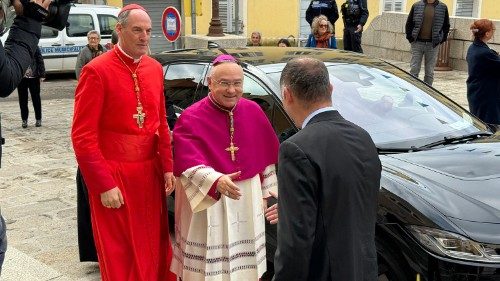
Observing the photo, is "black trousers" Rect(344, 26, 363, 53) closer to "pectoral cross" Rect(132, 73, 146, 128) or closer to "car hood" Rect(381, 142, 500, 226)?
"car hood" Rect(381, 142, 500, 226)

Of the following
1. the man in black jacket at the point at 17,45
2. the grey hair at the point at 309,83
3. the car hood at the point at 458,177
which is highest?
the man in black jacket at the point at 17,45

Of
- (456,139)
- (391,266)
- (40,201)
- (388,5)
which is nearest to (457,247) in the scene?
(391,266)

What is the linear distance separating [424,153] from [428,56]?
7.39 metres

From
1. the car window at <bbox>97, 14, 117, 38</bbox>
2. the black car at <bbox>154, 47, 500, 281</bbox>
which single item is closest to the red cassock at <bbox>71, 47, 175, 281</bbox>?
the black car at <bbox>154, 47, 500, 281</bbox>

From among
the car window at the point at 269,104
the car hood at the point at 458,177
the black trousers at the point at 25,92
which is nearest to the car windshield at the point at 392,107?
the car window at the point at 269,104

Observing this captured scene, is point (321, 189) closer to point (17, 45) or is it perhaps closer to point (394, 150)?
point (17, 45)

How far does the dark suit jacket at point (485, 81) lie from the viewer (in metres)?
6.76

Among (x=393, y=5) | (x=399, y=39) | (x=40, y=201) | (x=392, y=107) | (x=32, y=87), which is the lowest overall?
(x=40, y=201)

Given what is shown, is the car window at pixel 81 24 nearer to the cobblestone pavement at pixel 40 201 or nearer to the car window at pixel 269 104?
the cobblestone pavement at pixel 40 201

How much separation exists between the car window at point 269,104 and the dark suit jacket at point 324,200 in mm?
1806

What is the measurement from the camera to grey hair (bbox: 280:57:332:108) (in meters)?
2.29

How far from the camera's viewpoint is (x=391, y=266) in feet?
10.8

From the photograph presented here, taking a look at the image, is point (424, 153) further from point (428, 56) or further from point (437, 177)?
point (428, 56)

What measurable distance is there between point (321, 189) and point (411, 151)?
6.45 feet
